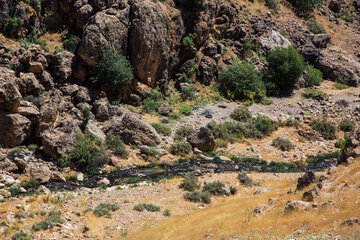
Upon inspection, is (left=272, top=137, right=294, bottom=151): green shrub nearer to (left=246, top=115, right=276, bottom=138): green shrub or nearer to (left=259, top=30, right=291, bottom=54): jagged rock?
(left=246, top=115, right=276, bottom=138): green shrub

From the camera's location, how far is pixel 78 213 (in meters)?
12.9

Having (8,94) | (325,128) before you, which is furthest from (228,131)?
(8,94)

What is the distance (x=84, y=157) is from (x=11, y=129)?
4.72m

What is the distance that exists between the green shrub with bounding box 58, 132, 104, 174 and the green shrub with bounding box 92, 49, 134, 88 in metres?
7.80

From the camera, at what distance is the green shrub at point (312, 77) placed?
37.4 m

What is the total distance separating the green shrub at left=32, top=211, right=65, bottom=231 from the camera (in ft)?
36.9

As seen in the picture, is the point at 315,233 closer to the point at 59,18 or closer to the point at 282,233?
the point at 282,233

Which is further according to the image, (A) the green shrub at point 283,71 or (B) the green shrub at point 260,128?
(A) the green shrub at point 283,71

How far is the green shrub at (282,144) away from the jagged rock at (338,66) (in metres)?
19.7

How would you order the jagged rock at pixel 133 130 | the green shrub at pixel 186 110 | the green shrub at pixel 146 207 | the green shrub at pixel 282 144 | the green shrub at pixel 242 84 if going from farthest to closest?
the green shrub at pixel 242 84, the green shrub at pixel 186 110, the green shrub at pixel 282 144, the jagged rock at pixel 133 130, the green shrub at pixel 146 207

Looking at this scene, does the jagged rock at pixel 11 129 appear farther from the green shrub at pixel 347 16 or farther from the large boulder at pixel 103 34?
the green shrub at pixel 347 16

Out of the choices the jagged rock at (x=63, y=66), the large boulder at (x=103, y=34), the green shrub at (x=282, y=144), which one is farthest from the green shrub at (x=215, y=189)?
the large boulder at (x=103, y=34)

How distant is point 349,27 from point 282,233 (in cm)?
5383

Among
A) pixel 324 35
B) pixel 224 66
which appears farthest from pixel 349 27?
pixel 224 66
